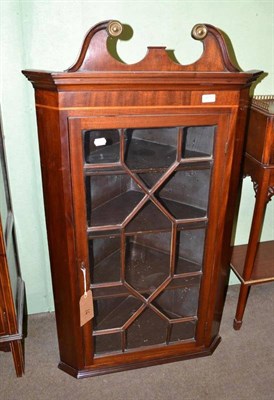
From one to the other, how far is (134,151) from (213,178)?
0.89 ft

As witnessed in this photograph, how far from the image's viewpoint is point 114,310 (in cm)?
141

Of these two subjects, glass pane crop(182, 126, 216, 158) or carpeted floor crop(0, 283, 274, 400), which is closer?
glass pane crop(182, 126, 216, 158)

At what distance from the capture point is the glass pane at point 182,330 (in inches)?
58.0

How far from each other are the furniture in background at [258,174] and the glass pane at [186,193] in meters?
0.27

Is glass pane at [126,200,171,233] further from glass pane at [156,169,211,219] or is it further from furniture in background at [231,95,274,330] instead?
furniture in background at [231,95,274,330]

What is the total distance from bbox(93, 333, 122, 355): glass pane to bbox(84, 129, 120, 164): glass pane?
2.30 feet

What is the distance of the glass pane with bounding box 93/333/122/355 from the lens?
1408 mm

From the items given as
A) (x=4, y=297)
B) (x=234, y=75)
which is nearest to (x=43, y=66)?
(x=234, y=75)

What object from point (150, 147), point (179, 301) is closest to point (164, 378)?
point (179, 301)

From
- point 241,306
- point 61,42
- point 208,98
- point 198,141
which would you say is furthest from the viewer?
point 241,306

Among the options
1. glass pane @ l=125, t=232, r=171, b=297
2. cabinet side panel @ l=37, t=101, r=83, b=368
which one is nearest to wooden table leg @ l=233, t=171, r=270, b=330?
glass pane @ l=125, t=232, r=171, b=297

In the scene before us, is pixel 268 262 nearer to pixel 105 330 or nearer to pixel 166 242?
pixel 166 242

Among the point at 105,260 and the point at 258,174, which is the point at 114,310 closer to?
the point at 105,260

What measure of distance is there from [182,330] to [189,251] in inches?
13.5
